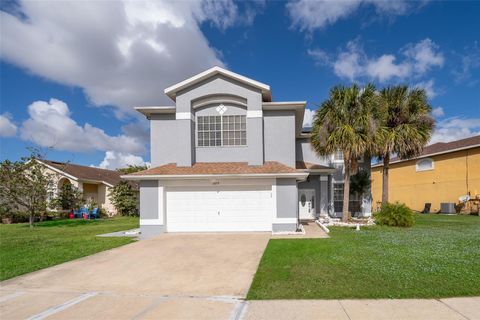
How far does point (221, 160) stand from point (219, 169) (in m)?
1.36

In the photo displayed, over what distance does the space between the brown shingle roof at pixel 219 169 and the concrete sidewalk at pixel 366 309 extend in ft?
29.5

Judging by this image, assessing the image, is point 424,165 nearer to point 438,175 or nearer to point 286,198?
point 438,175

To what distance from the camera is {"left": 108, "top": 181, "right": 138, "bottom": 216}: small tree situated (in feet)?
92.1

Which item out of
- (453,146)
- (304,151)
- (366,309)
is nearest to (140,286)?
(366,309)

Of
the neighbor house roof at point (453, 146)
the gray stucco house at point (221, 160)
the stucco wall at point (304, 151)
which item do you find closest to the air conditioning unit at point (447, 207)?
the neighbor house roof at point (453, 146)

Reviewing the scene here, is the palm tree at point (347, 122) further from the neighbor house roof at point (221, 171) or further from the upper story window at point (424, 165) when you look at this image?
the upper story window at point (424, 165)

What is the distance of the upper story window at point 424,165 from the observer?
95.7 feet

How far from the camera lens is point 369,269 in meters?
7.43

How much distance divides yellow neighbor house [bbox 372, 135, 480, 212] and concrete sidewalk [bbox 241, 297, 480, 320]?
24.6 metres

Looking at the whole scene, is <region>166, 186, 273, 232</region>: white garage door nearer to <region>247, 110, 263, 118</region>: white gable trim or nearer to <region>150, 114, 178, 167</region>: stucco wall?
<region>150, 114, 178, 167</region>: stucco wall

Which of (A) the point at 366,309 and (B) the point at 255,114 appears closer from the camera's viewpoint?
(A) the point at 366,309

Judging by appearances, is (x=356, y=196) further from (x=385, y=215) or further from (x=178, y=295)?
(x=178, y=295)

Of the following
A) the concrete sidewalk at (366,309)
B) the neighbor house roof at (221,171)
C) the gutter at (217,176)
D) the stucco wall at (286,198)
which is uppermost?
the neighbor house roof at (221,171)

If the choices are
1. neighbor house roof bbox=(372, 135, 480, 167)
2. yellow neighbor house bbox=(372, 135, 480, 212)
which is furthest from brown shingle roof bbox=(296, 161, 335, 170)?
yellow neighbor house bbox=(372, 135, 480, 212)
